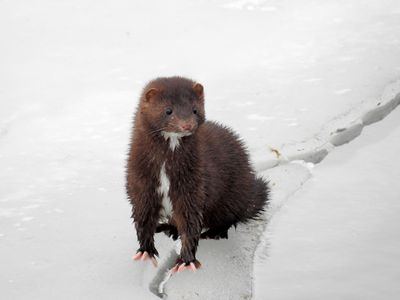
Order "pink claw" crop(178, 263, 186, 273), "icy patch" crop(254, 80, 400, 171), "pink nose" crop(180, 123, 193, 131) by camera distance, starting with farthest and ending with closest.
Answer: "icy patch" crop(254, 80, 400, 171)
"pink claw" crop(178, 263, 186, 273)
"pink nose" crop(180, 123, 193, 131)

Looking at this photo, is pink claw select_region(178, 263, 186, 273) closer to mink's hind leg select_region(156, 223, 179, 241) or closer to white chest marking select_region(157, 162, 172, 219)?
white chest marking select_region(157, 162, 172, 219)

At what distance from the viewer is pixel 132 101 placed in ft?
21.1

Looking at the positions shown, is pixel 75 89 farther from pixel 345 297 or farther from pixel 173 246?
pixel 345 297

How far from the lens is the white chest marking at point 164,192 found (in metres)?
3.81

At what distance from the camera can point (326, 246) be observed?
405 centimetres

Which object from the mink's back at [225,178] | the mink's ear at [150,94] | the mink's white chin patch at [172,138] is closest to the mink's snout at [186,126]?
the mink's white chin patch at [172,138]

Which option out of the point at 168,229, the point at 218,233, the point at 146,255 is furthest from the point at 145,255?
the point at 218,233

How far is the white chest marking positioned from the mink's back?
28 centimetres

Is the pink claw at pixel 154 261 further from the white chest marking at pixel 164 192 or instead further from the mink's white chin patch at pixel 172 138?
the mink's white chin patch at pixel 172 138

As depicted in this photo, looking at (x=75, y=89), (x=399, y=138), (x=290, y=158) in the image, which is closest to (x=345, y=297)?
(x=290, y=158)

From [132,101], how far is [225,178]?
2.36 m

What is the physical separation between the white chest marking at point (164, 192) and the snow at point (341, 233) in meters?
0.62

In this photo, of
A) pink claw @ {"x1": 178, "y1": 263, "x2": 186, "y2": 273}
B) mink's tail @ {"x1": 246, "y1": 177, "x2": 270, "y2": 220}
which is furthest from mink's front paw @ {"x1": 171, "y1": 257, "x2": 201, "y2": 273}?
mink's tail @ {"x1": 246, "y1": 177, "x2": 270, "y2": 220}

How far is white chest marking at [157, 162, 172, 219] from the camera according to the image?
12.5 ft
